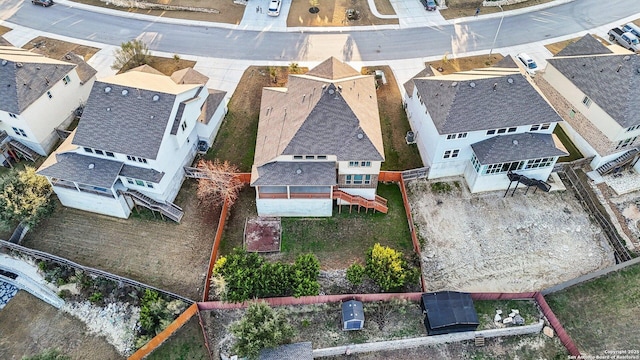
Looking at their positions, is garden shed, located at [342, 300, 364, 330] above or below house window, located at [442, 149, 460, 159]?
below

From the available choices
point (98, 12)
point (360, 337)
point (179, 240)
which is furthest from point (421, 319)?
point (98, 12)

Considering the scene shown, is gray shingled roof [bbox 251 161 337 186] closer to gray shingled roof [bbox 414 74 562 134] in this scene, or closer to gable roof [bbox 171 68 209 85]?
gray shingled roof [bbox 414 74 562 134]

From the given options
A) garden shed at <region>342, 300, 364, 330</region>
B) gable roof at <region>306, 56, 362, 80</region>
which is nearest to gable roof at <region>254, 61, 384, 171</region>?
gable roof at <region>306, 56, 362, 80</region>

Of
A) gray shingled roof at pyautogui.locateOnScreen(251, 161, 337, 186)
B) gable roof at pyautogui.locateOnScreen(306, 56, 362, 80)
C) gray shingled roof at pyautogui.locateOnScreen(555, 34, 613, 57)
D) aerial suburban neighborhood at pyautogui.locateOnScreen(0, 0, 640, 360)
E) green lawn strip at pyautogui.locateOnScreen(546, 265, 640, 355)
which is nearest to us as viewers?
green lawn strip at pyautogui.locateOnScreen(546, 265, 640, 355)

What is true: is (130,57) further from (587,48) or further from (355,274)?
(587,48)

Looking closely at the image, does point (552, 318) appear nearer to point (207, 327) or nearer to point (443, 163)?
point (443, 163)

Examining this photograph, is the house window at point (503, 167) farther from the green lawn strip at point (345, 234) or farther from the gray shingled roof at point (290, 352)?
the gray shingled roof at point (290, 352)
